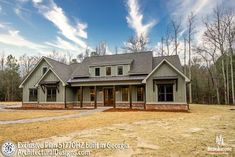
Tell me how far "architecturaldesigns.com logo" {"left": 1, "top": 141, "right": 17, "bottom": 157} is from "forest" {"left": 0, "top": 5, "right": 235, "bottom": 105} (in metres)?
29.0

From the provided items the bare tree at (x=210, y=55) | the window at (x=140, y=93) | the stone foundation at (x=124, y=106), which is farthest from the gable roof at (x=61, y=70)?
the bare tree at (x=210, y=55)

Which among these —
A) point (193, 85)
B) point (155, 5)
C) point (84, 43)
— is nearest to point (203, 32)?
point (193, 85)

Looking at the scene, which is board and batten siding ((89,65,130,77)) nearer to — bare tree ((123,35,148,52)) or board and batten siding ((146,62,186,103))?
board and batten siding ((146,62,186,103))

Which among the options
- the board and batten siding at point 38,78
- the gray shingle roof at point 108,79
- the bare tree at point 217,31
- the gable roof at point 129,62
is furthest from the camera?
the bare tree at point 217,31

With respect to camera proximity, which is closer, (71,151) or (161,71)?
(71,151)

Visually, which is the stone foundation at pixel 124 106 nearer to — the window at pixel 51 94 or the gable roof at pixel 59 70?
the window at pixel 51 94

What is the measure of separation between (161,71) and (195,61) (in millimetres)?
24087

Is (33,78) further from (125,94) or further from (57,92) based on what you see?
(125,94)

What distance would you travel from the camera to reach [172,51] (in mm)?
38375

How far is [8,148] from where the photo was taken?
637cm

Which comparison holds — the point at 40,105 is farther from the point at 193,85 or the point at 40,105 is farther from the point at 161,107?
the point at 193,85

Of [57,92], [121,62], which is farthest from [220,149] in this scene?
[57,92]

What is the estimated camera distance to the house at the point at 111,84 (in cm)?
2011

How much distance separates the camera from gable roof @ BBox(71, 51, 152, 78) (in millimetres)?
22922
